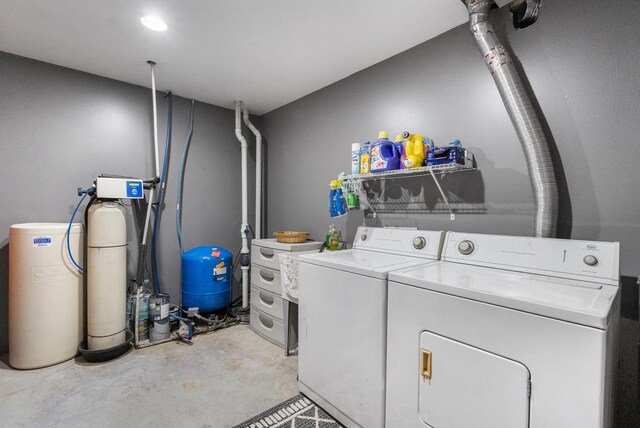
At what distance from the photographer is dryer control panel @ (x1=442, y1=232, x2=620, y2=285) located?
1233mm

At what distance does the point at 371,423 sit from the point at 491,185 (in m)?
1.46

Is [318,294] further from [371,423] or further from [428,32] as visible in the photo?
[428,32]

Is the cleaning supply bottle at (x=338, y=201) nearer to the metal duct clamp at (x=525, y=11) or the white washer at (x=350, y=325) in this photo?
the white washer at (x=350, y=325)

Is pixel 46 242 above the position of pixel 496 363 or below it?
above

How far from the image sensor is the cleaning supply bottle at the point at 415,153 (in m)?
1.86

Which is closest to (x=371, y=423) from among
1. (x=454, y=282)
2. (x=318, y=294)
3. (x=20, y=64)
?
(x=318, y=294)

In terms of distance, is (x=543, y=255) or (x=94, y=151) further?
(x=94, y=151)

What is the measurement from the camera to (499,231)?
175 centimetres

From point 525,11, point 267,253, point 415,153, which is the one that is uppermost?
point 525,11

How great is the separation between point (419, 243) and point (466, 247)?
27cm

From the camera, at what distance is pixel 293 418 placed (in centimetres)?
166

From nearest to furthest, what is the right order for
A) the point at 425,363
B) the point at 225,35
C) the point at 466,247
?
1. the point at 425,363
2. the point at 466,247
3. the point at 225,35

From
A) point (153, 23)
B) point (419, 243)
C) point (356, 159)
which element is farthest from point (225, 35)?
point (419, 243)

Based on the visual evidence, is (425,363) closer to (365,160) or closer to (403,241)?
(403,241)
